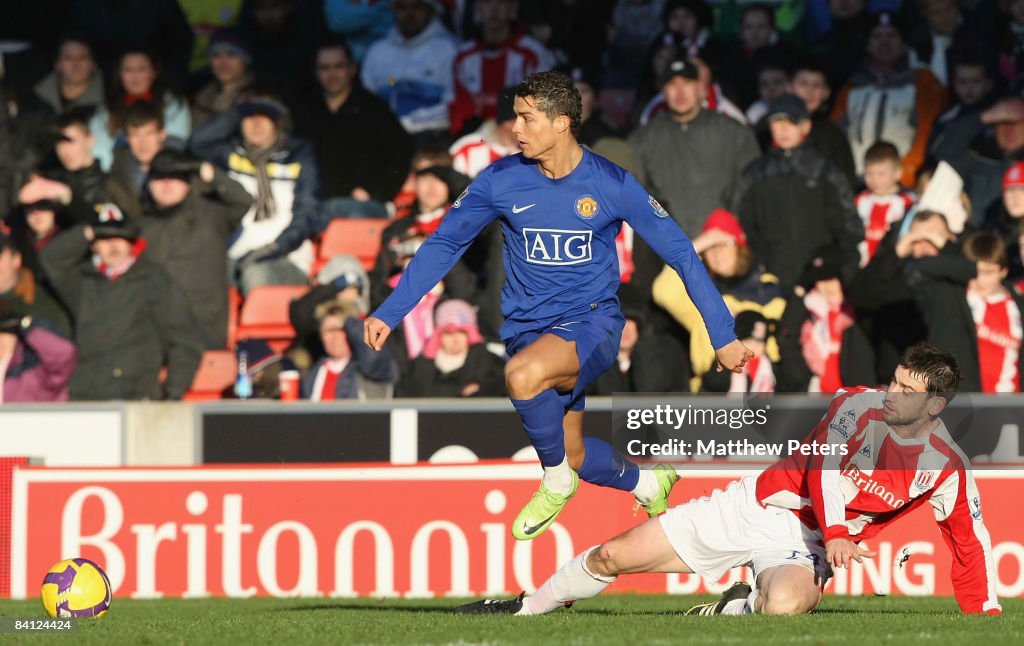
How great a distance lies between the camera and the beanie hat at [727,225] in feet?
39.1

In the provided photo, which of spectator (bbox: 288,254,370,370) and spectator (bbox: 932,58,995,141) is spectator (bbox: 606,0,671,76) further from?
spectator (bbox: 288,254,370,370)

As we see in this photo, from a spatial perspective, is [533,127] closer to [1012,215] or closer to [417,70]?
[1012,215]

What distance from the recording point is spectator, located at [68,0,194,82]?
46.6 feet

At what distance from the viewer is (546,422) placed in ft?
24.9

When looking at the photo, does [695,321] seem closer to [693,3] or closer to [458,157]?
[458,157]

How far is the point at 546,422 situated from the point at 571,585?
0.80 m

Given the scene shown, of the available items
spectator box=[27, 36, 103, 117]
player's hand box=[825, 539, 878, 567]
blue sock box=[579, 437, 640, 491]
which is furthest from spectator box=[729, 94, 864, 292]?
spectator box=[27, 36, 103, 117]

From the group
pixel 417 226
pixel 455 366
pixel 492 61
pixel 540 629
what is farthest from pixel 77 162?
pixel 540 629

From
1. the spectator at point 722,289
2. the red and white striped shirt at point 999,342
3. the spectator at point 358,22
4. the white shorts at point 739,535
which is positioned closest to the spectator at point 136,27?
the spectator at point 358,22

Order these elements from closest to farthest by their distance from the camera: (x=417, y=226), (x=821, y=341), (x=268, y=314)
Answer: (x=821, y=341)
(x=417, y=226)
(x=268, y=314)

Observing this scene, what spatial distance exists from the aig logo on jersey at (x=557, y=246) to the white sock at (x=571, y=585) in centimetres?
132

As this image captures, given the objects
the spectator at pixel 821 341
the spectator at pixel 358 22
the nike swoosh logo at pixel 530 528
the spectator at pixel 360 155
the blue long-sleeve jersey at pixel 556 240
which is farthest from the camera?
the spectator at pixel 358 22

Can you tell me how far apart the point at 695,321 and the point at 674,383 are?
1.95 feet

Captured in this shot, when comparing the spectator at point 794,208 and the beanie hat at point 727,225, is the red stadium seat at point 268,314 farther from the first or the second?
the spectator at point 794,208
